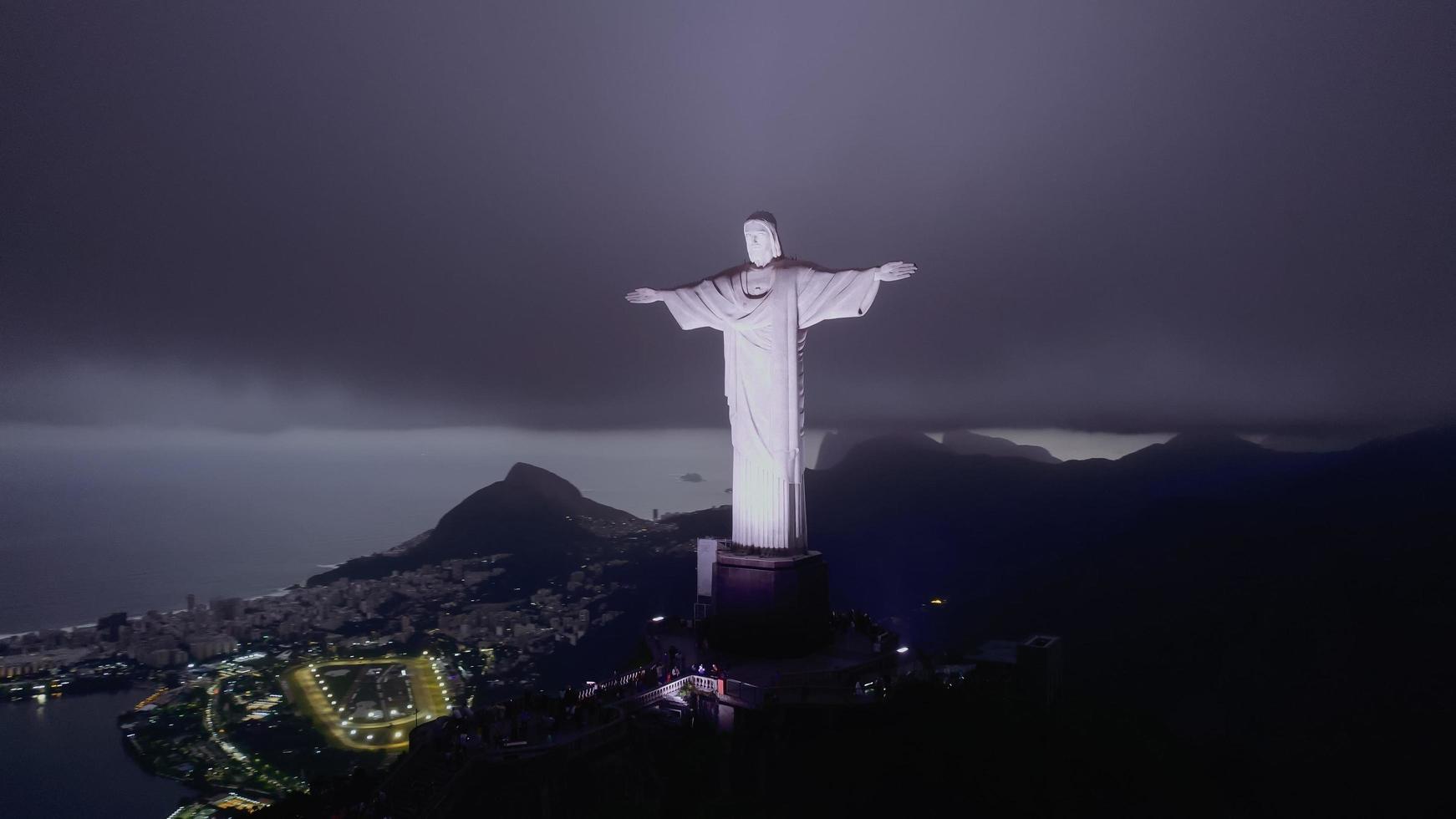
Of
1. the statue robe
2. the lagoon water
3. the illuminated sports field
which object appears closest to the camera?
the statue robe

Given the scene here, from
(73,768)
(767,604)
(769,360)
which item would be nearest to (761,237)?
(769,360)

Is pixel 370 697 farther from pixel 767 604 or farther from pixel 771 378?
pixel 771 378

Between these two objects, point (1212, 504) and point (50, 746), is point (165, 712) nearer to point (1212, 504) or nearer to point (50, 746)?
point (50, 746)

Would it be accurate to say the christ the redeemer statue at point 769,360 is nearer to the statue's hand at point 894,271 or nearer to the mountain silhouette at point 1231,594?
the statue's hand at point 894,271

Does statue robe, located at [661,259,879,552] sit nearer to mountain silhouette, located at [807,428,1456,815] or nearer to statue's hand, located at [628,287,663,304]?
statue's hand, located at [628,287,663,304]

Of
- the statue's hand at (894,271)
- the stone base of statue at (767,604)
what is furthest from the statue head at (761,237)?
the stone base of statue at (767,604)

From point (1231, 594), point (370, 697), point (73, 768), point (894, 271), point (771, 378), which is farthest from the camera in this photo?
point (1231, 594)

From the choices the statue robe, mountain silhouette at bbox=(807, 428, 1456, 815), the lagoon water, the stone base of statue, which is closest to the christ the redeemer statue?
the statue robe
